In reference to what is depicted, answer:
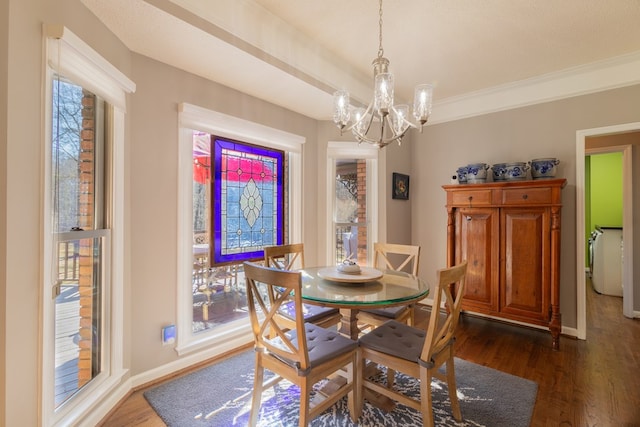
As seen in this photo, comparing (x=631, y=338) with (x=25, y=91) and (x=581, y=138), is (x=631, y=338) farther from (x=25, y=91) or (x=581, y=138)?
(x=25, y=91)

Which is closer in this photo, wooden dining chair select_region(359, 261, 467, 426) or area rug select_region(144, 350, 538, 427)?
wooden dining chair select_region(359, 261, 467, 426)

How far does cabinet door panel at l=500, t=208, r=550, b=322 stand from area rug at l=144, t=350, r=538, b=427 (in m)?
0.90

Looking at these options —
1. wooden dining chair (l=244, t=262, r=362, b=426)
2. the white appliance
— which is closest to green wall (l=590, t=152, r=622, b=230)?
the white appliance

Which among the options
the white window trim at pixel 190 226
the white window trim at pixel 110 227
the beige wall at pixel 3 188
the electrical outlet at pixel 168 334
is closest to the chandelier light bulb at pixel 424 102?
the white window trim at pixel 190 226

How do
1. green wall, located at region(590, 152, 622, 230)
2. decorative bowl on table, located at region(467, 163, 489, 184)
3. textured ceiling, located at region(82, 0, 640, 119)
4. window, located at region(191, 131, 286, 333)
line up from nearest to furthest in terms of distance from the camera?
textured ceiling, located at region(82, 0, 640, 119) → window, located at region(191, 131, 286, 333) → decorative bowl on table, located at region(467, 163, 489, 184) → green wall, located at region(590, 152, 622, 230)

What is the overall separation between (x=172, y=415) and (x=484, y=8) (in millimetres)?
3441

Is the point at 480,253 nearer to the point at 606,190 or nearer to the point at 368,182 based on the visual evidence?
the point at 368,182

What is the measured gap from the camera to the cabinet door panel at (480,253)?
3.10 meters

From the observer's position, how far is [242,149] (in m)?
2.85

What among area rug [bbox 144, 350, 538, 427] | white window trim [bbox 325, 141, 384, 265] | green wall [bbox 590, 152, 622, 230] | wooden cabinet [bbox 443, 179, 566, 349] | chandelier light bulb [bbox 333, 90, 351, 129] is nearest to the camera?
area rug [bbox 144, 350, 538, 427]

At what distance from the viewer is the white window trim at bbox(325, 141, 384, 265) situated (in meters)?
3.54

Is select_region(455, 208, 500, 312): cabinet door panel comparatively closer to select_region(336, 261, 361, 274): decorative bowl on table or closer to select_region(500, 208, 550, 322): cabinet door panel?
select_region(500, 208, 550, 322): cabinet door panel

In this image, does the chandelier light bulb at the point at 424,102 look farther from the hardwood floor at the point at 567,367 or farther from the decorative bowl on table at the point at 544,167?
the hardwood floor at the point at 567,367

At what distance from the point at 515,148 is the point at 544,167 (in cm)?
51
